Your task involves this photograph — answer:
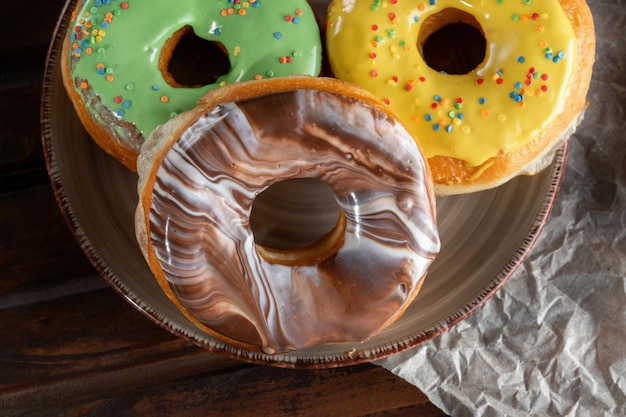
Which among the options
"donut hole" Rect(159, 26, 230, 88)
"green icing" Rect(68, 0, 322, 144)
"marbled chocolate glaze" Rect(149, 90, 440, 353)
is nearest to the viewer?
"marbled chocolate glaze" Rect(149, 90, 440, 353)

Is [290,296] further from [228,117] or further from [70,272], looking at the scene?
[70,272]

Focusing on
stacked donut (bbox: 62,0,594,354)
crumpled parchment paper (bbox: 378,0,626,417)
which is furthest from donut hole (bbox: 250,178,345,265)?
crumpled parchment paper (bbox: 378,0,626,417)

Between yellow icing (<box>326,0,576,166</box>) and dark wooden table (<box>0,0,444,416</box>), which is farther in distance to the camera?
dark wooden table (<box>0,0,444,416</box>)

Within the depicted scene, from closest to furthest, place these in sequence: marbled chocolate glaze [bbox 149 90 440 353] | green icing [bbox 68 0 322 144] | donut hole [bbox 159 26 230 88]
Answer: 1. marbled chocolate glaze [bbox 149 90 440 353]
2. green icing [bbox 68 0 322 144]
3. donut hole [bbox 159 26 230 88]

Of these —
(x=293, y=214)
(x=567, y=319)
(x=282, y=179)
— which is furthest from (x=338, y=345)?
(x=567, y=319)

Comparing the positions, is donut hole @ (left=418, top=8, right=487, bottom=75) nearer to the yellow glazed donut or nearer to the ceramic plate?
the yellow glazed donut

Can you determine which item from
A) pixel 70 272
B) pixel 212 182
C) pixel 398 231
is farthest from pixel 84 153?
pixel 398 231

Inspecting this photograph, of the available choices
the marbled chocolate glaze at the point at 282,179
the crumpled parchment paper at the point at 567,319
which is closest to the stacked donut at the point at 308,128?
the marbled chocolate glaze at the point at 282,179
